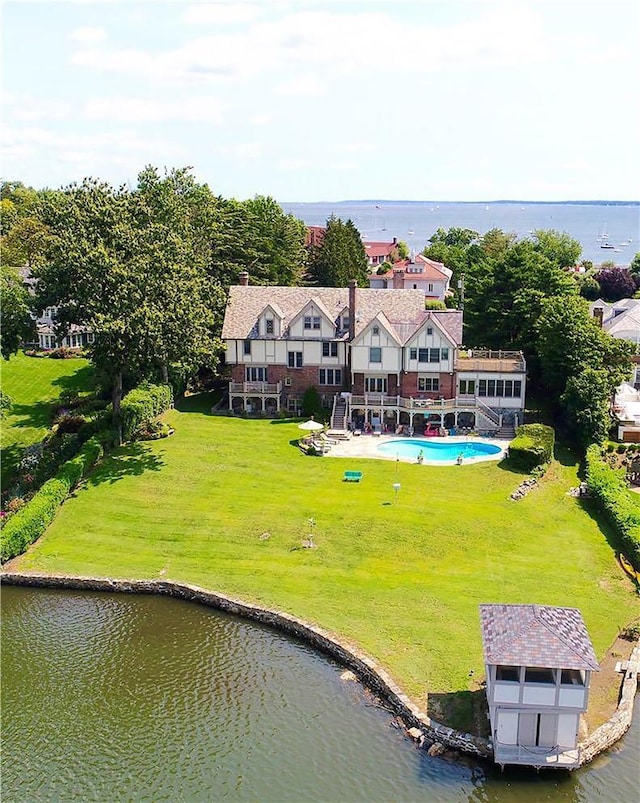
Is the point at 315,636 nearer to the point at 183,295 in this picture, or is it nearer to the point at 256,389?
the point at 183,295

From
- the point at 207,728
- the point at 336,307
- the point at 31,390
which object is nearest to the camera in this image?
the point at 207,728

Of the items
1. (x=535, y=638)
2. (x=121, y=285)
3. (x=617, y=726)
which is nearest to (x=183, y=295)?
(x=121, y=285)

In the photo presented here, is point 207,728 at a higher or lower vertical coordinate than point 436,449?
lower

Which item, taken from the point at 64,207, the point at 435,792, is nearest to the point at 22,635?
the point at 435,792

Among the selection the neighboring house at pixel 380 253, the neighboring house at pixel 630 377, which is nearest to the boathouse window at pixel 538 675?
the neighboring house at pixel 630 377

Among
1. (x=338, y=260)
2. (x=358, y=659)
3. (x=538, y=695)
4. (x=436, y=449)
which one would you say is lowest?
(x=358, y=659)
